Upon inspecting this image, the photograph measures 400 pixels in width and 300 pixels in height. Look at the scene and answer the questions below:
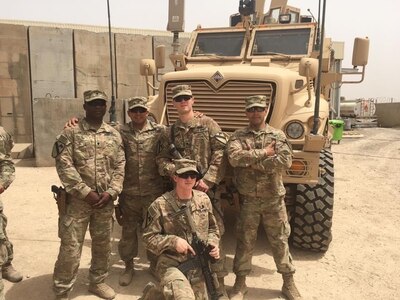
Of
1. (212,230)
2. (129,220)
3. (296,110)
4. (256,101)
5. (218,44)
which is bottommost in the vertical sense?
(129,220)

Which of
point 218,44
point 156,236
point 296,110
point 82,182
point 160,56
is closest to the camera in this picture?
point 156,236

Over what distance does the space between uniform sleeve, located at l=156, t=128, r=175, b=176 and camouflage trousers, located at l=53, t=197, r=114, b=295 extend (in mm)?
556

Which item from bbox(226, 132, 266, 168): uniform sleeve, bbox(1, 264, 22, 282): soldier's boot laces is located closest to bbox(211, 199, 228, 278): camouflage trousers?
bbox(226, 132, 266, 168): uniform sleeve

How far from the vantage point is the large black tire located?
421 cm

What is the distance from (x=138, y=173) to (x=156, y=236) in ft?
3.51

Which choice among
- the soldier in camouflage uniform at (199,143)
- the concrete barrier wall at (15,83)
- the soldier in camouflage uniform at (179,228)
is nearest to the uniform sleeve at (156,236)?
the soldier in camouflage uniform at (179,228)

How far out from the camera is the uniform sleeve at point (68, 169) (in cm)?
322

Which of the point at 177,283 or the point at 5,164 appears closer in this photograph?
the point at 177,283

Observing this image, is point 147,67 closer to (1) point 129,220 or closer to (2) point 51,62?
(1) point 129,220

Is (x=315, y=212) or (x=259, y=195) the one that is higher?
(x=259, y=195)

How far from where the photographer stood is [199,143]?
3586mm

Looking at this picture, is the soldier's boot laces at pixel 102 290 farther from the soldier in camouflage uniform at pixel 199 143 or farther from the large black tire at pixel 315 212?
the large black tire at pixel 315 212

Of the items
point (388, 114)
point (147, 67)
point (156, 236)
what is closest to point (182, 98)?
point (156, 236)

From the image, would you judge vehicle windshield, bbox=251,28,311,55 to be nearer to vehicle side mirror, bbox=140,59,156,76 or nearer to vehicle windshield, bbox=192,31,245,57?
vehicle windshield, bbox=192,31,245,57
